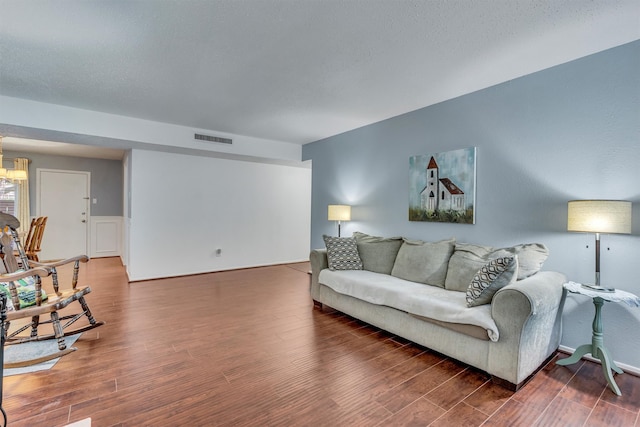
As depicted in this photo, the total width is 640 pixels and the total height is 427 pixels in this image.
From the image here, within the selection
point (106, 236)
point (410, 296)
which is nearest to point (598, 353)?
point (410, 296)

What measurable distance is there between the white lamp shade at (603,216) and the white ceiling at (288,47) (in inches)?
47.7

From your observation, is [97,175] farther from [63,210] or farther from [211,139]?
[211,139]

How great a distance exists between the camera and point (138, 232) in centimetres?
476

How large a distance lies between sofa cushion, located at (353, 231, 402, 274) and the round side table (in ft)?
A: 5.22

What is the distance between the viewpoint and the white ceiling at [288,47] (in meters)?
1.89

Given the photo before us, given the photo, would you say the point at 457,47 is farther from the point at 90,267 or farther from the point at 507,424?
the point at 90,267

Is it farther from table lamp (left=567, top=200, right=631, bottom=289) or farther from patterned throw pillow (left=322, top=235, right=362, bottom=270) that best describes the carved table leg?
patterned throw pillow (left=322, top=235, right=362, bottom=270)

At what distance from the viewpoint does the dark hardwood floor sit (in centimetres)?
171

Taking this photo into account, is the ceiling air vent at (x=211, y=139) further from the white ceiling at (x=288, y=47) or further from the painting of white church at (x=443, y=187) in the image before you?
the painting of white church at (x=443, y=187)

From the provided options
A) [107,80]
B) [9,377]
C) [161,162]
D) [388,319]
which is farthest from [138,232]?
[388,319]

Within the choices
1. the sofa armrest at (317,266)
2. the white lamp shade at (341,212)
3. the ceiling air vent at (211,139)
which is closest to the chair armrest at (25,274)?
the sofa armrest at (317,266)

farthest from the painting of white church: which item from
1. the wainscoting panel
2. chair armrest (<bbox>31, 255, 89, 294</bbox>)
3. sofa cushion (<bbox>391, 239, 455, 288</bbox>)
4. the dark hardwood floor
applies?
the wainscoting panel

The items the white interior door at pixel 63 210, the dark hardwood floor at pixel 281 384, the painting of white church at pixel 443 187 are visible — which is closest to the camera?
the dark hardwood floor at pixel 281 384

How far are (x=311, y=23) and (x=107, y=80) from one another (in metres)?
2.21
